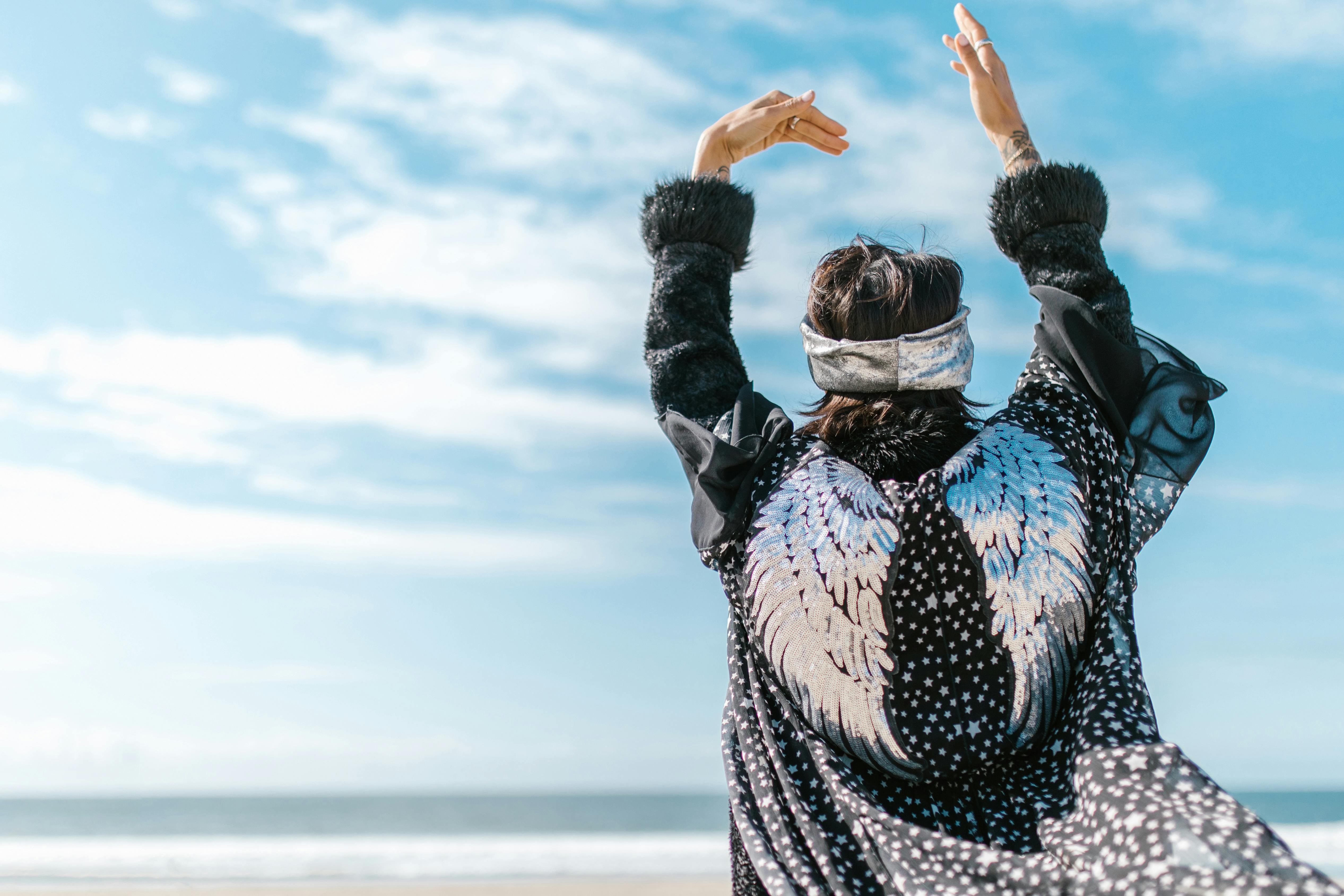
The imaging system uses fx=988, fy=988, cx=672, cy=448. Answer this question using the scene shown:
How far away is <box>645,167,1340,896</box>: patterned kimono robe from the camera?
51.5 inches

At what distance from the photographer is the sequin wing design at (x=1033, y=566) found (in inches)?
53.4

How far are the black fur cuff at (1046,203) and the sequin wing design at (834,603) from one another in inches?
22.9

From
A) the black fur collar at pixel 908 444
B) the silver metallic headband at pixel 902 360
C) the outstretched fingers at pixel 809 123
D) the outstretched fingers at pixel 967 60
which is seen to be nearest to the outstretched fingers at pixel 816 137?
the outstretched fingers at pixel 809 123

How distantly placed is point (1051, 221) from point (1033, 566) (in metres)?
0.65

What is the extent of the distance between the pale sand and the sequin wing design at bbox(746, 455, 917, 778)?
4.87 meters

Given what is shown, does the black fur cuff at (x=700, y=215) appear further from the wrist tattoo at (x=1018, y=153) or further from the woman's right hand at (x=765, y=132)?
the wrist tattoo at (x=1018, y=153)

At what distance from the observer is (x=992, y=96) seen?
1.87 m

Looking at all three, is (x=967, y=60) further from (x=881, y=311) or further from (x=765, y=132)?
(x=881, y=311)

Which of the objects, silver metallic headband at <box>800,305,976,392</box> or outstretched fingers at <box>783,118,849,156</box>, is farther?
outstretched fingers at <box>783,118,849,156</box>

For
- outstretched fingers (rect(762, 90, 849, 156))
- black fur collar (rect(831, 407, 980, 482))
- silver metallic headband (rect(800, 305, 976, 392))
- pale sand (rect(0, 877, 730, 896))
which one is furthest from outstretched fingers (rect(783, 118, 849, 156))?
pale sand (rect(0, 877, 730, 896))

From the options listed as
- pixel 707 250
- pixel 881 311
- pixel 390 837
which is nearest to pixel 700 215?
pixel 707 250

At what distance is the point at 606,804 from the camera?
46.2m

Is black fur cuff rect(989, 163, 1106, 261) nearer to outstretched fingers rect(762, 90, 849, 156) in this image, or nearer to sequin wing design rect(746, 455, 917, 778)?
outstretched fingers rect(762, 90, 849, 156)

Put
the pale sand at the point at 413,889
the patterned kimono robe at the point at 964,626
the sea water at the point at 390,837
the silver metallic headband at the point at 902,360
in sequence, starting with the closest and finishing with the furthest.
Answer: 1. the patterned kimono robe at the point at 964,626
2. the silver metallic headband at the point at 902,360
3. the pale sand at the point at 413,889
4. the sea water at the point at 390,837
